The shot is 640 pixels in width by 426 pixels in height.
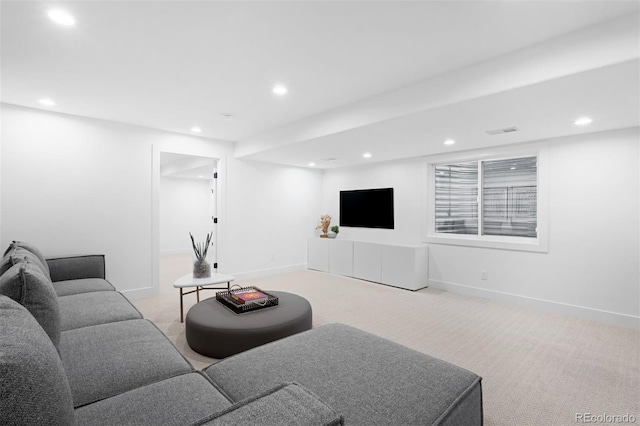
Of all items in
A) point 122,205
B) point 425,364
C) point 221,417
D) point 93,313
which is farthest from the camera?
point 122,205

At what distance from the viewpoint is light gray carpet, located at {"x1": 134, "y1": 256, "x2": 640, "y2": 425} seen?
2051 mm

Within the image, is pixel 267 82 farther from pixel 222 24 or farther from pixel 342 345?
pixel 342 345

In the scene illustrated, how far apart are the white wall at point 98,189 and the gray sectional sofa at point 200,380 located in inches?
89.3

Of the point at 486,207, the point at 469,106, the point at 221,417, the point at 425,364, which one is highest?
the point at 469,106

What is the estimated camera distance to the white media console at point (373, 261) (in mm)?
4861

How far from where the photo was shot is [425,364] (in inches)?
59.5

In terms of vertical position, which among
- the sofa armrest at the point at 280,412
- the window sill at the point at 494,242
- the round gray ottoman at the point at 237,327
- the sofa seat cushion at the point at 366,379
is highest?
the window sill at the point at 494,242

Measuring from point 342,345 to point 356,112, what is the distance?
2541 mm

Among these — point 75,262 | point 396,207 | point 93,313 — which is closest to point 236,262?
point 75,262

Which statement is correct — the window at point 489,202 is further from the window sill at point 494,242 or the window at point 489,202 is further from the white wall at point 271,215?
the white wall at point 271,215

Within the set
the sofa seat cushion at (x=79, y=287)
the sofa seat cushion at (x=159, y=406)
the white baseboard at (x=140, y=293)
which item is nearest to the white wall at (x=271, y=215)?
the white baseboard at (x=140, y=293)

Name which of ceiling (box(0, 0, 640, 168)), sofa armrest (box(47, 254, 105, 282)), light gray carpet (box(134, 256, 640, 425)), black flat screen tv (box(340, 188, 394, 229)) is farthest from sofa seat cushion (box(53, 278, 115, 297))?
black flat screen tv (box(340, 188, 394, 229))

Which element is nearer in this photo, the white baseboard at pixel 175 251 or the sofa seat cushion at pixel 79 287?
the sofa seat cushion at pixel 79 287

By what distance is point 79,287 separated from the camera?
300cm
